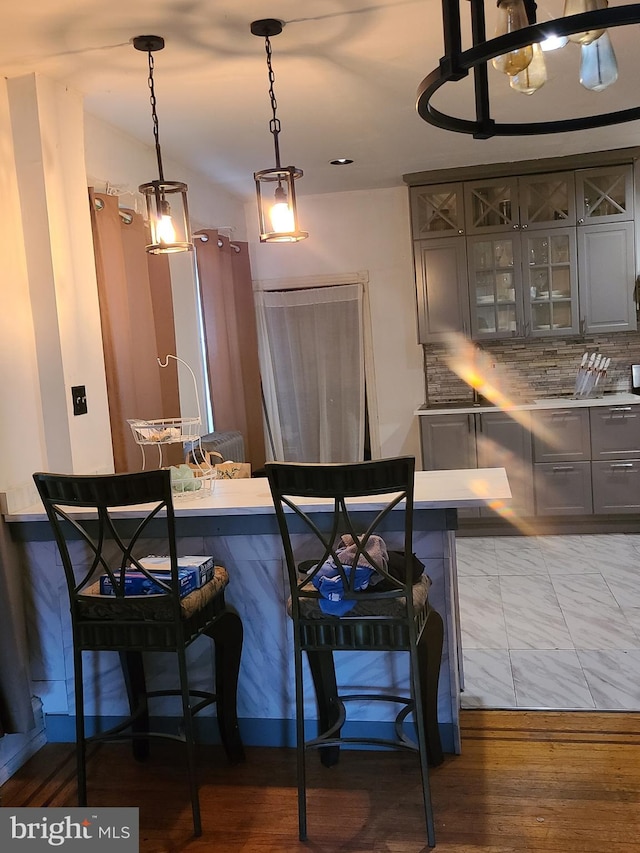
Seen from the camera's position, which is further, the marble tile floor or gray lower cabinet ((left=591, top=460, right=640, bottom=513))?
gray lower cabinet ((left=591, top=460, right=640, bottom=513))

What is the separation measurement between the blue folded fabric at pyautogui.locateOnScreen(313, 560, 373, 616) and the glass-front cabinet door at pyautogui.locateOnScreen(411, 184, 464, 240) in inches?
144

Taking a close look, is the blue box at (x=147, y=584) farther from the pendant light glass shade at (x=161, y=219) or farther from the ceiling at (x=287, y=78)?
the ceiling at (x=287, y=78)

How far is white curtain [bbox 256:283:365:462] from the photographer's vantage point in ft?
19.0

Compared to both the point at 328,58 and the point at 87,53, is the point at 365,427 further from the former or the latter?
the point at 87,53

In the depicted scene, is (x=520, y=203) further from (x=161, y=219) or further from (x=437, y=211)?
(x=161, y=219)

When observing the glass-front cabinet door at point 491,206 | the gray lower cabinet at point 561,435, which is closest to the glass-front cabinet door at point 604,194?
the glass-front cabinet door at point 491,206

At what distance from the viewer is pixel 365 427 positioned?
589 centimetres

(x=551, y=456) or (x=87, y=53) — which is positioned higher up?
(x=87, y=53)

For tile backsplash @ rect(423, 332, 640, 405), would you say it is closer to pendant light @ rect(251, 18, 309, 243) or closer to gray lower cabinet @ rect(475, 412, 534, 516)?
gray lower cabinet @ rect(475, 412, 534, 516)

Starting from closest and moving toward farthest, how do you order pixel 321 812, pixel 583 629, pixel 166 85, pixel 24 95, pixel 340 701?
pixel 321 812
pixel 340 701
pixel 24 95
pixel 166 85
pixel 583 629

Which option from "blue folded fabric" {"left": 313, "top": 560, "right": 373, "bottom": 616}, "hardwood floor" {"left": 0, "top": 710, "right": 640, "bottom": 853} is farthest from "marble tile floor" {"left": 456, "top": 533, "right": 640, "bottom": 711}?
"blue folded fabric" {"left": 313, "top": 560, "right": 373, "bottom": 616}

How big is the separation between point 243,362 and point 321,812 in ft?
11.5

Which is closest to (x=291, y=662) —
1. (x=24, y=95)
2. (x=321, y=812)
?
(x=321, y=812)

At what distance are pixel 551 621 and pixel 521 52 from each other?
2958 millimetres
